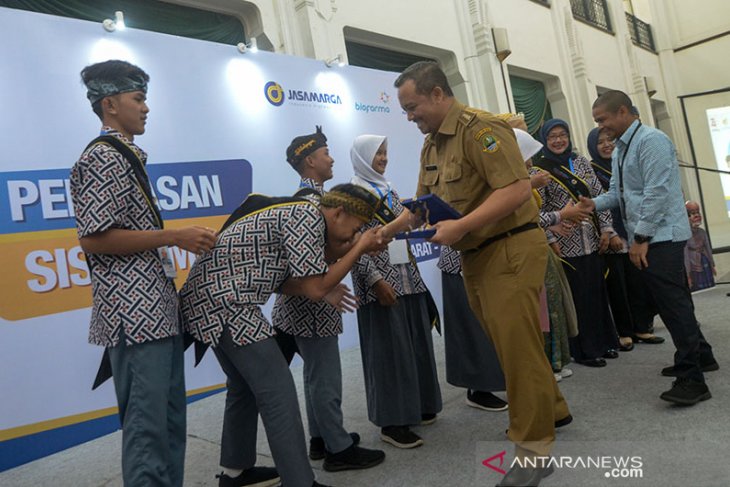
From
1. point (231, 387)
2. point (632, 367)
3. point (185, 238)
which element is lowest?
point (632, 367)

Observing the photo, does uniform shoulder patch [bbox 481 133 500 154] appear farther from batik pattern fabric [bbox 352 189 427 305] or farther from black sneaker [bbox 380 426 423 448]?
black sneaker [bbox 380 426 423 448]

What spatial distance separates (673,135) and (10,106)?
41.1 ft

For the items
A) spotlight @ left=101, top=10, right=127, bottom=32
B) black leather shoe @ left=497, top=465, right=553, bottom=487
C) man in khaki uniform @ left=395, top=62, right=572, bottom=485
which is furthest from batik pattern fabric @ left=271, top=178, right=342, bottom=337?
spotlight @ left=101, top=10, right=127, bottom=32

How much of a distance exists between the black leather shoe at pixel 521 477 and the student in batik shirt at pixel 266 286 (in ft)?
1.87

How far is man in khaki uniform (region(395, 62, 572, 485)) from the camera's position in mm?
1559

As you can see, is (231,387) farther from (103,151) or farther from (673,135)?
(673,135)

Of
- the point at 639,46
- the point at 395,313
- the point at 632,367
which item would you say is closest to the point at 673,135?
the point at 639,46

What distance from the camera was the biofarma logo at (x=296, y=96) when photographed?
3.79 metres

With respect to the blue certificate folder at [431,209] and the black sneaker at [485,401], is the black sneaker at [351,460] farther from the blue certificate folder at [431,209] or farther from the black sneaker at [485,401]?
the blue certificate folder at [431,209]

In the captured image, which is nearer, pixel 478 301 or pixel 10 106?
pixel 478 301

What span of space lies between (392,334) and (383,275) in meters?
0.24

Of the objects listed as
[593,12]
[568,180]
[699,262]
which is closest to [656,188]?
[568,180]

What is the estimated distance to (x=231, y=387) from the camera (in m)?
1.80

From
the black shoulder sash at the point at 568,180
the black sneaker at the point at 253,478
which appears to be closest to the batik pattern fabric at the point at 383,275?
the black sneaker at the point at 253,478
